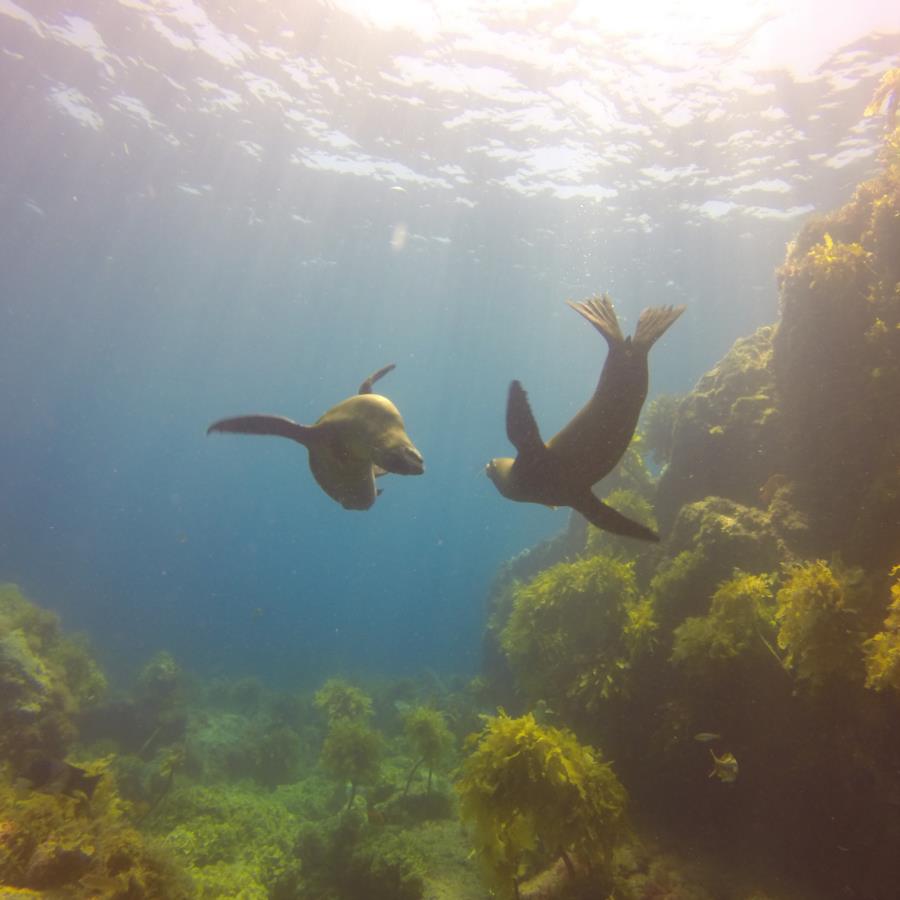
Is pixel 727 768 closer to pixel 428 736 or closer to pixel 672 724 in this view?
pixel 672 724

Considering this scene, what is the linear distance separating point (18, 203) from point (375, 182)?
914 inches

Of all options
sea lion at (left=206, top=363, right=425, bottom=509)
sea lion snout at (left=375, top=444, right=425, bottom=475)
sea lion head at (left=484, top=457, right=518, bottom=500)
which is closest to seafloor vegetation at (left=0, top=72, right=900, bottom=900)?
sea lion head at (left=484, top=457, right=518, bottom=500)

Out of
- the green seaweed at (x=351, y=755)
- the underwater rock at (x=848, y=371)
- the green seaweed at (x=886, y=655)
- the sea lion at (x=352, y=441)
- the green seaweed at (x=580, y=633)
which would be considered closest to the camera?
the sea lion at (x=352, y=441)

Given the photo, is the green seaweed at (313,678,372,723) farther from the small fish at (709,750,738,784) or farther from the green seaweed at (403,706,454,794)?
the small fish at (709,750,738,784)

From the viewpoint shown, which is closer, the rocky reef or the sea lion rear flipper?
the sea lion rear flipper

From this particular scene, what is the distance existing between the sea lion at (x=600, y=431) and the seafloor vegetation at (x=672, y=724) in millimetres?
3840

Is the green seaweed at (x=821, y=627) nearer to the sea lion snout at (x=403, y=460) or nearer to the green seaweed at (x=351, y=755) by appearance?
the sea lion snout at (x=403, y=460)

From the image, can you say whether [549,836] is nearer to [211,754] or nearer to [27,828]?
[27,828]

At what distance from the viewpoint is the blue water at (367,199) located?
17.9 metres

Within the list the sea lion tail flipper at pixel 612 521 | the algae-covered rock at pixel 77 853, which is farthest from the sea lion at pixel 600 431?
the algae-covered rock at pixel 77 853

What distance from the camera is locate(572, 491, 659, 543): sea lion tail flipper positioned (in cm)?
486

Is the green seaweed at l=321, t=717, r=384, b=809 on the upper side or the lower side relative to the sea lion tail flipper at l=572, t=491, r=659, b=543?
lower

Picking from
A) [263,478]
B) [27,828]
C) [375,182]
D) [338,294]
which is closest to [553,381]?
[338,294]

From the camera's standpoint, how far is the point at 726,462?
38.0 feet
